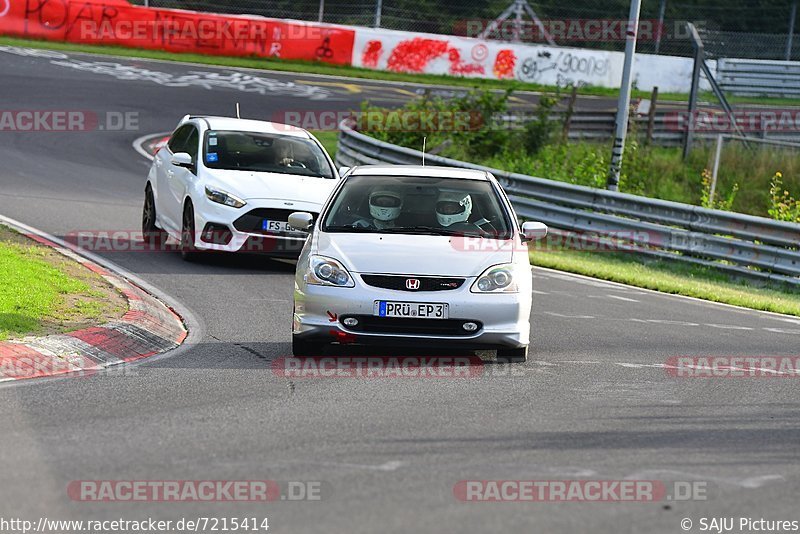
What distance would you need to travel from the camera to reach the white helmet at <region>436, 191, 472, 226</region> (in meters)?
10.8

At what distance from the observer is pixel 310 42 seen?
138ft

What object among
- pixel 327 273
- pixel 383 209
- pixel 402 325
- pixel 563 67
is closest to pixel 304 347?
pixel 327 273

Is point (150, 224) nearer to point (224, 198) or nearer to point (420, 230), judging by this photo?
point (224, 198)

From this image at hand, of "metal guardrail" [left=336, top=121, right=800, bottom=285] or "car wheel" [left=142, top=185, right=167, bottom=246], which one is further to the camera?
"metal guardrail" [left=336, top=121, right=800, bottom=285]

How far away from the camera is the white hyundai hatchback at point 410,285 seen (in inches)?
382

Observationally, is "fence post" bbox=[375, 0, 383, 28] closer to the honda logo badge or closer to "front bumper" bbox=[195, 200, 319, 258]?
"front bumper" bbox=[195, 200, 319, 258]

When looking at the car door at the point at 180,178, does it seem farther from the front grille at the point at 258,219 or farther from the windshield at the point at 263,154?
the front grille at the point at 258,219

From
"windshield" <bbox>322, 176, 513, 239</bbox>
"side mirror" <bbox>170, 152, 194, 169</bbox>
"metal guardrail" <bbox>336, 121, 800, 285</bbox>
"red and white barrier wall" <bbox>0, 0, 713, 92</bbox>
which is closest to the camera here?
"windshield" <bbox>322, 176, 513, 239</bbox>

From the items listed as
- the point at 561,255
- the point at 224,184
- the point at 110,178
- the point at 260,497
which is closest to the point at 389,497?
the point at 260,497

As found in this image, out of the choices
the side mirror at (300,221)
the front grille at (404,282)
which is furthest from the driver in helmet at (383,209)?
the front grille at (404,282)

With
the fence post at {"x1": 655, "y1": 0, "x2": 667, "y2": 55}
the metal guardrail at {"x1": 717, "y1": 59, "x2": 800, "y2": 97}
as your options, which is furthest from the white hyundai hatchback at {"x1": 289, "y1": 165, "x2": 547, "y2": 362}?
the metal guardrail at {"x1": 717, "y1": 59, "x2": 800, "y2": 97}

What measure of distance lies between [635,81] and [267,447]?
40.2 metres

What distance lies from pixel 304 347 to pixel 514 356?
5.43 ft

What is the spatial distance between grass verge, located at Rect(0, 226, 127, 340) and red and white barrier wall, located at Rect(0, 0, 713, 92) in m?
26.4
